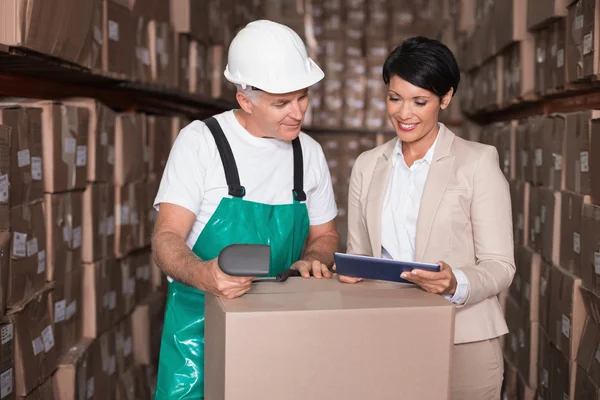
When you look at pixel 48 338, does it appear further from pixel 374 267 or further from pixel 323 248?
pixel 374 267

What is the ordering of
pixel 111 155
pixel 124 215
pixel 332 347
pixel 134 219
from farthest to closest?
1. pixel 134 219
2. pixel 124 215
3. pixel 111 155
4. pixel 332 347

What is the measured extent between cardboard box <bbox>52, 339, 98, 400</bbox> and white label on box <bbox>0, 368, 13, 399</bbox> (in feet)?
1.62

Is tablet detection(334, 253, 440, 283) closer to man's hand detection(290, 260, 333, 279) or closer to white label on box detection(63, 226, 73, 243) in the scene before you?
man's hand detection(290, 260, 333, 279)

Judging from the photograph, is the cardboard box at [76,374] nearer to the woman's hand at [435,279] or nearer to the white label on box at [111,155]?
the white label on box at [111,155]

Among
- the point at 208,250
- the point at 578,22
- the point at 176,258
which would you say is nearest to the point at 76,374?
the point at 208,250

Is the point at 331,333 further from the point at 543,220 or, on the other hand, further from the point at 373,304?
the point at 543,220

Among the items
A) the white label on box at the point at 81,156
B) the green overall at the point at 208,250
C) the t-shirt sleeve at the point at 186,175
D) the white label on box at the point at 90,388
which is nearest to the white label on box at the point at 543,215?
the green overall at the point at 208,250

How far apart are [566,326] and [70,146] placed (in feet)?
6.90

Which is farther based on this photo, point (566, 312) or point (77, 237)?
point (77, 237)

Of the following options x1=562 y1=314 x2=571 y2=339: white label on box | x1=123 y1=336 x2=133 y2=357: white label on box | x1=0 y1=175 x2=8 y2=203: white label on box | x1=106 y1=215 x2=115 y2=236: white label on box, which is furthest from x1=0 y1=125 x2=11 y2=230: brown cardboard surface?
x1=562 y1=314 x2=571 y2=339: white label on box

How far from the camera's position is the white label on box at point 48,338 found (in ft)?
9.32

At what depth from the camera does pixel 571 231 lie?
294cm

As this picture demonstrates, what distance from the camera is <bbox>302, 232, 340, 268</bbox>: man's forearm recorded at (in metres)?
2.32

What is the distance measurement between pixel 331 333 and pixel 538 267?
2242 mm
